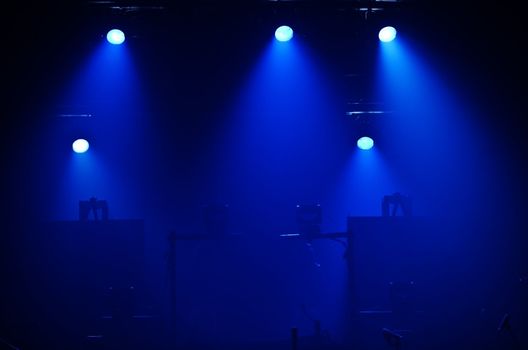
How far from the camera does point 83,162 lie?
933 centimetres

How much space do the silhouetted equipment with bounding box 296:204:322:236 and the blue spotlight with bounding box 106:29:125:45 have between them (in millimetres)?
3543

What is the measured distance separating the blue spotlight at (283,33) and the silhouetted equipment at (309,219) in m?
2.58

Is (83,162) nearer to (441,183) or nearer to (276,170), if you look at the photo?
(276,170)

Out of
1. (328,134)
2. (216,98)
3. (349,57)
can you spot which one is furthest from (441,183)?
(216,98)

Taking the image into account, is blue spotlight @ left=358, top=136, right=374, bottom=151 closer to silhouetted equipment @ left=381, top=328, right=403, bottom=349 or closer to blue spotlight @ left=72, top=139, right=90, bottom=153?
blue spotlight @ left=72, top=139, right=90, bottom=153

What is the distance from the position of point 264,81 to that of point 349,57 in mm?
1376

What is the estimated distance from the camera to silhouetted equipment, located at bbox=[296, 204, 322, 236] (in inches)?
289

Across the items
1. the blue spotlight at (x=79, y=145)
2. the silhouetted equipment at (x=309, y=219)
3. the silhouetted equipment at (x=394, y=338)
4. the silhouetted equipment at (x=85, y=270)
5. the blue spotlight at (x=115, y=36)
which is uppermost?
the blue spotlight at (x=115, y=36)

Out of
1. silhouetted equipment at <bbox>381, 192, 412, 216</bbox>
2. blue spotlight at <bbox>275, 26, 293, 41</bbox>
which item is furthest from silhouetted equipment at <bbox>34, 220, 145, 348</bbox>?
blue spotlight at <bbox>275, 26, 293, 41</bbox>

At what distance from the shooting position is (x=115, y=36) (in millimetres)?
8203

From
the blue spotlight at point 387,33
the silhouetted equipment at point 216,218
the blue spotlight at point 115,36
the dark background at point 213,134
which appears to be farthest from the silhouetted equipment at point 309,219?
the blue spotlight at point 115,36

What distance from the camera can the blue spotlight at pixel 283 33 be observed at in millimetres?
8234

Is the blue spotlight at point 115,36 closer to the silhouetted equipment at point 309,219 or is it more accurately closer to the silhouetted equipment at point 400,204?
the silhouetted equipment at point 309,219

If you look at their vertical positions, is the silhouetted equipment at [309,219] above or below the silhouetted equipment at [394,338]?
above
